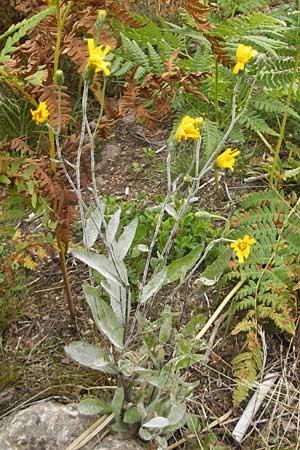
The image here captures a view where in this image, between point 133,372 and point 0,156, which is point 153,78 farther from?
point 133,372

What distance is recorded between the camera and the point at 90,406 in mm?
1699

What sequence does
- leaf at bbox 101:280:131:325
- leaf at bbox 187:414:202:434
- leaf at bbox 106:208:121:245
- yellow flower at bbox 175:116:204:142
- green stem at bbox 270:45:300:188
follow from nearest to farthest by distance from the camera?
yellow flower at bbox 175:116:204:142, leaf at bbox 106:208:121:245, leaf at bbox 101:280:131:325, leaf at bbox 187:414:202:434, green stem at bbox 270:45:300:188

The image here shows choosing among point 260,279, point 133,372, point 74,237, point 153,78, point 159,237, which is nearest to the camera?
point 133,372

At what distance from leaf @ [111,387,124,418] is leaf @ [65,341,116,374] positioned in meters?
0.05

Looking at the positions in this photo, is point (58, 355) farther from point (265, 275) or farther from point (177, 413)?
point (265, 275)

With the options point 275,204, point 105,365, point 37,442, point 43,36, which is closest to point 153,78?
point 43,36

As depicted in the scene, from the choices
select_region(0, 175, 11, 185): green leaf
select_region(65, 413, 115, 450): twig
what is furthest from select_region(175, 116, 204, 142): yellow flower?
select_region(65, 413, 115, 450): twig

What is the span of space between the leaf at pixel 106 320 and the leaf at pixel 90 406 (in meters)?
0.18

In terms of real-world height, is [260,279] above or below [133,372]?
below

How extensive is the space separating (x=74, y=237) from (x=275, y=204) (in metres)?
0.75

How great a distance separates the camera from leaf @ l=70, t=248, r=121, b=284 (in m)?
1.54

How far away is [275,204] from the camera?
2.22 metres

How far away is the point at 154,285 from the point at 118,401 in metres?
0.34

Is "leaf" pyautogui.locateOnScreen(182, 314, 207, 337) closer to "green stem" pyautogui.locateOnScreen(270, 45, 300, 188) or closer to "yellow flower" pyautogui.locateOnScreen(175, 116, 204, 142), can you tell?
"yellow flower" pyautogui.locateOnScreen(175, 116, 204, 142)
